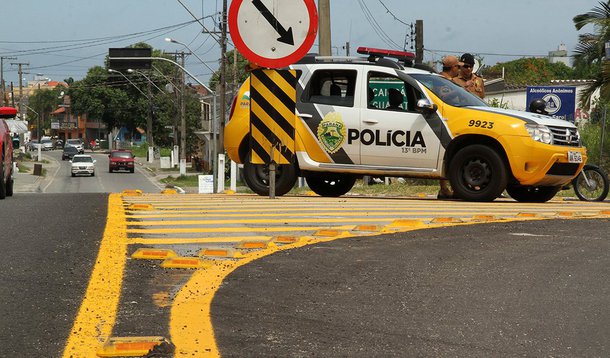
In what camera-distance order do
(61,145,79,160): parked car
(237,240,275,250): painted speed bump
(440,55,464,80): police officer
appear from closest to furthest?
(237,240,275,250): painted speed bump
(440,55,464,80): police officer
(61,145,79,160): parked car

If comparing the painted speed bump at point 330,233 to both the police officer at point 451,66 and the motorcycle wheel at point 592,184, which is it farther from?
the motorcycle wheel at point 592,184

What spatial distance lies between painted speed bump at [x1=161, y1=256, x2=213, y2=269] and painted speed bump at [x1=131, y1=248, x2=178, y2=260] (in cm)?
16

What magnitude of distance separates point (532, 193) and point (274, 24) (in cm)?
474

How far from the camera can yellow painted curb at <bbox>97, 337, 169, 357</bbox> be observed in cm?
384

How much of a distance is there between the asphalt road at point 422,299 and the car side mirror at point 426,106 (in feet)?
14.8

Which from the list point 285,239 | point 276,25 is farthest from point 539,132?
point 285,239

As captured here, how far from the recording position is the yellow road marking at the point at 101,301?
4.05 metres

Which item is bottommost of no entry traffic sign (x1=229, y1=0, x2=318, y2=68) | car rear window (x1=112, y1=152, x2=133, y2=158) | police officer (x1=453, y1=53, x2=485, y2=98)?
car rear window (x1=112, y1=152, x2=133, y2=158)

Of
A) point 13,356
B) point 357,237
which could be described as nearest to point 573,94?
point 357,237

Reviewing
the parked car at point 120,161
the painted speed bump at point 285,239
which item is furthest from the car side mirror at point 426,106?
the parked car at point 120,161

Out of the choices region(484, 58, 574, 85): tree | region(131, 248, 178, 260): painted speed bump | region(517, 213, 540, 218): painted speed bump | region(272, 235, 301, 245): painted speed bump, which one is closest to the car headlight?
region(517, 213, 540, 218): painted speed bump

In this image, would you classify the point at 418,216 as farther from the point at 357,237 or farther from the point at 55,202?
the point at 55,202

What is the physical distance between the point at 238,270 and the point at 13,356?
2256 mm

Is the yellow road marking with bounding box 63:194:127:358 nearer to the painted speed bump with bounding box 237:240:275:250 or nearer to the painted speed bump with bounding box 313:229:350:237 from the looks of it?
the painted speed bump with bounding box 237:240:275:250
